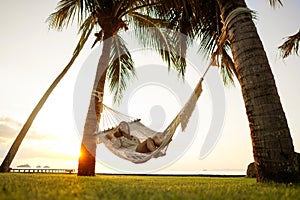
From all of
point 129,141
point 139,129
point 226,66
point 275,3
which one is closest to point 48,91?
point 139,129

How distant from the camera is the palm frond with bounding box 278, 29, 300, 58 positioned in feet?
17.9

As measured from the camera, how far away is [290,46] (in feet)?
18.0

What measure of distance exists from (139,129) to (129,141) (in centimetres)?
43

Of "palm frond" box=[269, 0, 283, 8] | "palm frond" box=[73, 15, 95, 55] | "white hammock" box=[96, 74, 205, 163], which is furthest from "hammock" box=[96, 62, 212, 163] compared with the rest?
"palm frond" box=[73, 15, 95, 55]

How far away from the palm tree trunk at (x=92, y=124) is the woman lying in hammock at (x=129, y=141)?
47 cm

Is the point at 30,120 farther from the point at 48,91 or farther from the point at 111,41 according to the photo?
the point at 111,41

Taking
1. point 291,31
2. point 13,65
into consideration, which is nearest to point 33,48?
point 13,65

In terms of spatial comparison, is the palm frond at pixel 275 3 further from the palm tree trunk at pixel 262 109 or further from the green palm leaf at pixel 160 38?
the green palm leaf at pixel 160 38

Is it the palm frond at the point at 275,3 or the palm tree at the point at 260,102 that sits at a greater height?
the palm frond at the point at 275,3

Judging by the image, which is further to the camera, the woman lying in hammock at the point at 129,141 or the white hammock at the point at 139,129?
the woman lying in hammock at the point at 129,141

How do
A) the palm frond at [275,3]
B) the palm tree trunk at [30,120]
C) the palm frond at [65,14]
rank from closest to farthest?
1. the palm frond at [275,3]
2. the palm frond at [65,14]
3. the palm tree trunk at [30,120]

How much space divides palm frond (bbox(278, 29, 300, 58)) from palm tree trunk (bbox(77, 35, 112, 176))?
361 centimetres

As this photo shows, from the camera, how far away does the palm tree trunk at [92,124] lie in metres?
4.81

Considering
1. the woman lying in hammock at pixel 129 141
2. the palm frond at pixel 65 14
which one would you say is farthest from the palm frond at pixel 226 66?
the palm frond at pixel 65 14
